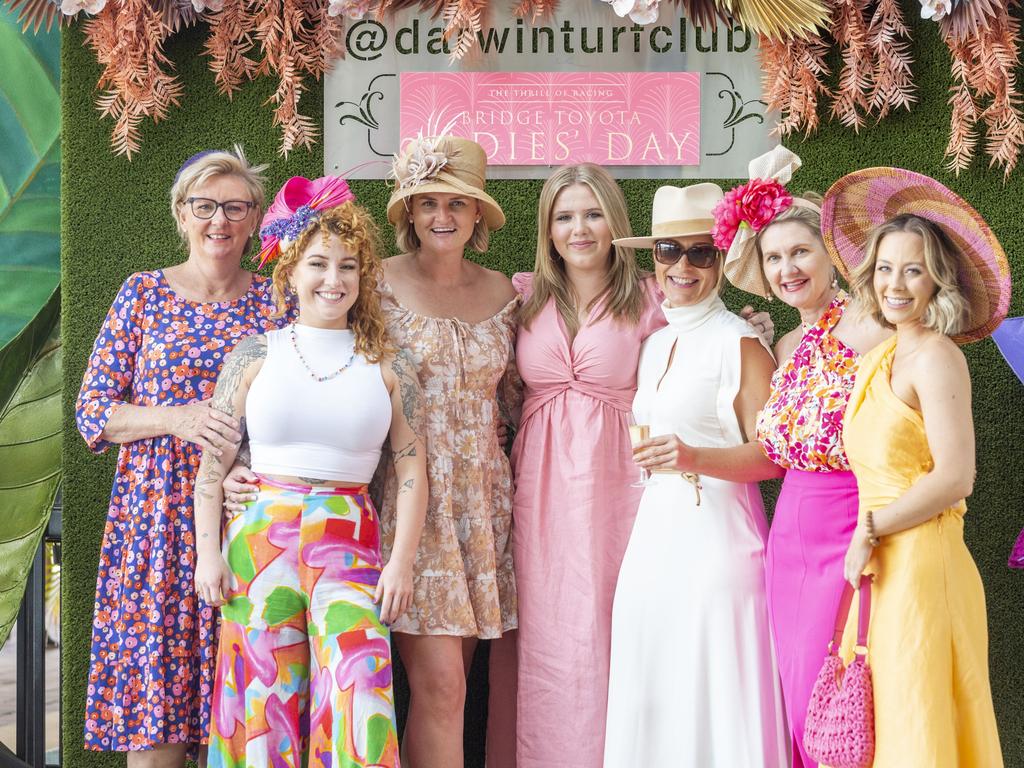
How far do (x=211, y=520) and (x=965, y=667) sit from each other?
7.04 ft

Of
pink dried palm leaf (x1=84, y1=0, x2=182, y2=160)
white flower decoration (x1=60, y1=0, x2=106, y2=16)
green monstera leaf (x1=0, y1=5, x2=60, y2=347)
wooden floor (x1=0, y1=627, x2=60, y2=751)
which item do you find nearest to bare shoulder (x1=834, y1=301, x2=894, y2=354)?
pink dried palm leaf (x1=84, y1=0, x2=182, y2=160)

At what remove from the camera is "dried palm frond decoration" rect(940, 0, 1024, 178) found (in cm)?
402

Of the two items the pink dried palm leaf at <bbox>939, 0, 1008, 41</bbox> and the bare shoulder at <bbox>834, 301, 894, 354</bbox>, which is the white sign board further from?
the bare shoulder at <bbox>834, 301, 894, 354</bbox>

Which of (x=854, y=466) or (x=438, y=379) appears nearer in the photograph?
(x=854, y=466)

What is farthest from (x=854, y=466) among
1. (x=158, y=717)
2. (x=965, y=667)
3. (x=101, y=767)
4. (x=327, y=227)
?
(x=101, y=767)

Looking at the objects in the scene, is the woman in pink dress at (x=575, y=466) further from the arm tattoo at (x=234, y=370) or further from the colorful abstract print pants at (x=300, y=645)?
the arm tattoo at (x=234, y=370)

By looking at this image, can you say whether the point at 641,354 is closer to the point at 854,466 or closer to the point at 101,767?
the point at 854,466

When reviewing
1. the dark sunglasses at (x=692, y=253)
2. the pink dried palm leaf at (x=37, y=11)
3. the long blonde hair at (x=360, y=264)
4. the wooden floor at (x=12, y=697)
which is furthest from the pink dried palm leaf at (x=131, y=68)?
the wooden floor at (x=12, y=697)

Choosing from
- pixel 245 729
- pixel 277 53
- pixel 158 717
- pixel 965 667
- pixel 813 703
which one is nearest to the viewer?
pixel 965 667

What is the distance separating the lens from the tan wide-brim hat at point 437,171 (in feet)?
11.9

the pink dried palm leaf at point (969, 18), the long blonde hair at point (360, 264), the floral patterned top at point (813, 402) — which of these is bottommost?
the floral patterned top at point (813, 402)

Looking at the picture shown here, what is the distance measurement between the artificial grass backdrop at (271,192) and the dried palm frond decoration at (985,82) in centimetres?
8

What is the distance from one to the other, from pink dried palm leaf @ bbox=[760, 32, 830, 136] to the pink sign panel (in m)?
0.29

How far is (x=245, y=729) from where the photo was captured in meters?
3.10
